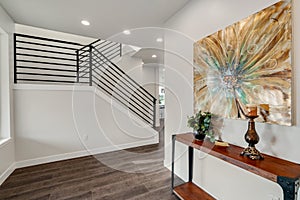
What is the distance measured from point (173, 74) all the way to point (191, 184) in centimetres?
166

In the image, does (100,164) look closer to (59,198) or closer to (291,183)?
(59,198)

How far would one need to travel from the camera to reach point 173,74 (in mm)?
2578

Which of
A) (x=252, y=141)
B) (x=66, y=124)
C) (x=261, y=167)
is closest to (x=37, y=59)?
(x=66, y=124)

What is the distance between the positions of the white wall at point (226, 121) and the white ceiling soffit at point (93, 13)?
33 centimetres

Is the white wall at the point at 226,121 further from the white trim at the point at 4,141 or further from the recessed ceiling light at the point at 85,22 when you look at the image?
the white trim at the point at 4,141

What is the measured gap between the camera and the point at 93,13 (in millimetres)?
2496

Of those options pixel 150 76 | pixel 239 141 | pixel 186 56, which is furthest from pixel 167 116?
pixel 150 76

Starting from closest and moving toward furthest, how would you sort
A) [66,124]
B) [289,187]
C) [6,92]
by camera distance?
1. [289,187]
2. [6,92]
3. [66,124]

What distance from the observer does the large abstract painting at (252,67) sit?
119 cm

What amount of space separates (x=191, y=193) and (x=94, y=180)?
1460 mm

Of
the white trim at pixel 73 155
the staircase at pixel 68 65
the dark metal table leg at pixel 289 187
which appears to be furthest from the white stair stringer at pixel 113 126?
the dark metal table leg at pixel 289 187

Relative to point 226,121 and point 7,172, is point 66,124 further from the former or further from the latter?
point 226,121

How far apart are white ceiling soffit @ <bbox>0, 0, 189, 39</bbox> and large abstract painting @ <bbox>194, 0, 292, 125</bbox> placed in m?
0.99

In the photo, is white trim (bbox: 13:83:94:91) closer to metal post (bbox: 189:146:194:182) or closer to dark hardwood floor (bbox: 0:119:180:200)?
dark hardwood floor (bbox: 0:119:180:200)
